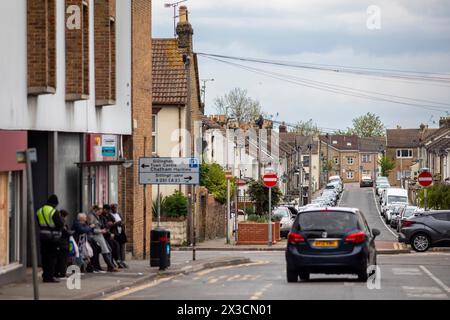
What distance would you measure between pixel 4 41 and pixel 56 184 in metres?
5.02

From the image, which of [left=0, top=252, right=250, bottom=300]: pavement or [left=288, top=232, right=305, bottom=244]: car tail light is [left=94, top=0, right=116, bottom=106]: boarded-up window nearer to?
[left=0, top=252, right=250, bottom=300]: pavement

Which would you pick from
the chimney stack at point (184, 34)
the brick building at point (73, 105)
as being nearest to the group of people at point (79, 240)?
the brick building at point (73, 105)

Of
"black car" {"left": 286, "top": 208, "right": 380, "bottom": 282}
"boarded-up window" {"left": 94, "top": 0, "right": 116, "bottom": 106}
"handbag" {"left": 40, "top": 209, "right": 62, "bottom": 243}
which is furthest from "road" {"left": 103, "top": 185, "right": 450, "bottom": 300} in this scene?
"boarded-up window" {"left": 94, "top": 0, "right": 116, "bottom": 106}

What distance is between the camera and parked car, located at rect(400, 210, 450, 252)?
41406mm

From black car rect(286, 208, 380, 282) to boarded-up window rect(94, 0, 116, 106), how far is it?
29.9 feet

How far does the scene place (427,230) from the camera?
4178 centimetres

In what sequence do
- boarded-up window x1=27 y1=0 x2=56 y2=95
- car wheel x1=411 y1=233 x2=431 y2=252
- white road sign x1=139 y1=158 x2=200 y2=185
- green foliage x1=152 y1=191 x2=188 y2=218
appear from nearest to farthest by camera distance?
1. boarded-up window x1=27 y1=0 x2=56 y2=95
2. white road sign x1=139 y1=158 x2=200 y2=185
3. car wheel x1=411 y1=233 x2=431 y2=252
4. green foliage x1=152 y1=191 x2=188 y2=218

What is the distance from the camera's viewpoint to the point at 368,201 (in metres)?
124

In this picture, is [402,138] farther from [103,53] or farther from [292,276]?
[292,276]

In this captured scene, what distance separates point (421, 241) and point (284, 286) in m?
20.1

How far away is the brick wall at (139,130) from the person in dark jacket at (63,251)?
10.2 metres

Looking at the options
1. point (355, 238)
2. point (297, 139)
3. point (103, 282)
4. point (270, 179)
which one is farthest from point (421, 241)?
point (297, 139)
